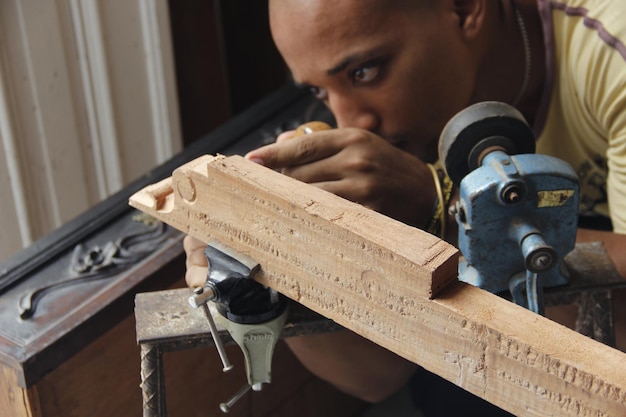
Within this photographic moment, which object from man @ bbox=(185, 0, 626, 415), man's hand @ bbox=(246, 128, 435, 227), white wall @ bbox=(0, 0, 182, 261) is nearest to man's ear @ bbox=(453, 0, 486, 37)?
man @ bbox=(185, 0, 626, 415)

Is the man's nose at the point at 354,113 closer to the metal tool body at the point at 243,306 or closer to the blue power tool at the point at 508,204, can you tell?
the blue power tool at the point at 508,204

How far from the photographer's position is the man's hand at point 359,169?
0.85 m

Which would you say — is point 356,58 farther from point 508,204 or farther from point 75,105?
point 75,105

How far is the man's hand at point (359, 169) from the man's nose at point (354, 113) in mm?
195

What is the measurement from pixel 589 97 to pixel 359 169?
509 millimetres

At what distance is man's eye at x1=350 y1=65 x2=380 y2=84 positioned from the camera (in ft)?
3.51

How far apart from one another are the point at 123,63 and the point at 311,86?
74 centimetres

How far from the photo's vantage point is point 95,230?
1370 millimetres

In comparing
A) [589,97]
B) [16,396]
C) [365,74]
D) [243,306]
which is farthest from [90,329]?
[589,97]

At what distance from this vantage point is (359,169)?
0.87 meters

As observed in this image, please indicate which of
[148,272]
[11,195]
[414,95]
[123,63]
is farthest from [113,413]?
[123,63]

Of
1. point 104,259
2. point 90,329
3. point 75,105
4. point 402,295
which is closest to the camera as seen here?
point 402,295

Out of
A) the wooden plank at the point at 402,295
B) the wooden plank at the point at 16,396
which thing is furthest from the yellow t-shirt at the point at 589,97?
the wooden plank at the point at 16,396

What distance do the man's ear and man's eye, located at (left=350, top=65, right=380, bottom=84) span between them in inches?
7.5
